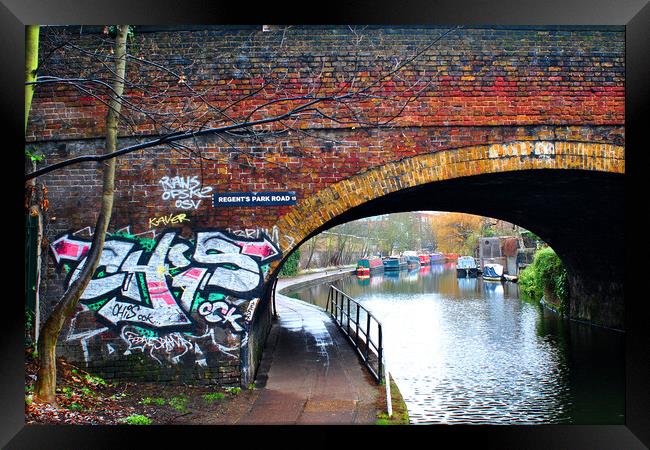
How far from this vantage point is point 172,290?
7590mm

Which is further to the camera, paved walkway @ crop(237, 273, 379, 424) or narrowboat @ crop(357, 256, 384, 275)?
narrowboat @ crop(357, 256, 384, 275)

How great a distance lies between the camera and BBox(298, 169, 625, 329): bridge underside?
9.66 meters

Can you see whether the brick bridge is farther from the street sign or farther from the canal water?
the canal water

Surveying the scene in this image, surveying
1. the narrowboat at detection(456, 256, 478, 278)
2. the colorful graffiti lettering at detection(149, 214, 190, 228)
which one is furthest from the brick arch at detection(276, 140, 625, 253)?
the narrowboat at detection(456, 256, 478, 278)

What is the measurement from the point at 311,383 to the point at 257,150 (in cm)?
342

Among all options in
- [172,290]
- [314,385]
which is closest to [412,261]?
[314,385]

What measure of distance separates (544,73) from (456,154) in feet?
5.35

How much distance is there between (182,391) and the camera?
745cm

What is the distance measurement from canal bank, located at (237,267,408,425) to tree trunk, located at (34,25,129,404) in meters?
2.33

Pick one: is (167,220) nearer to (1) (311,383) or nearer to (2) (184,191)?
(2) (184,191)
